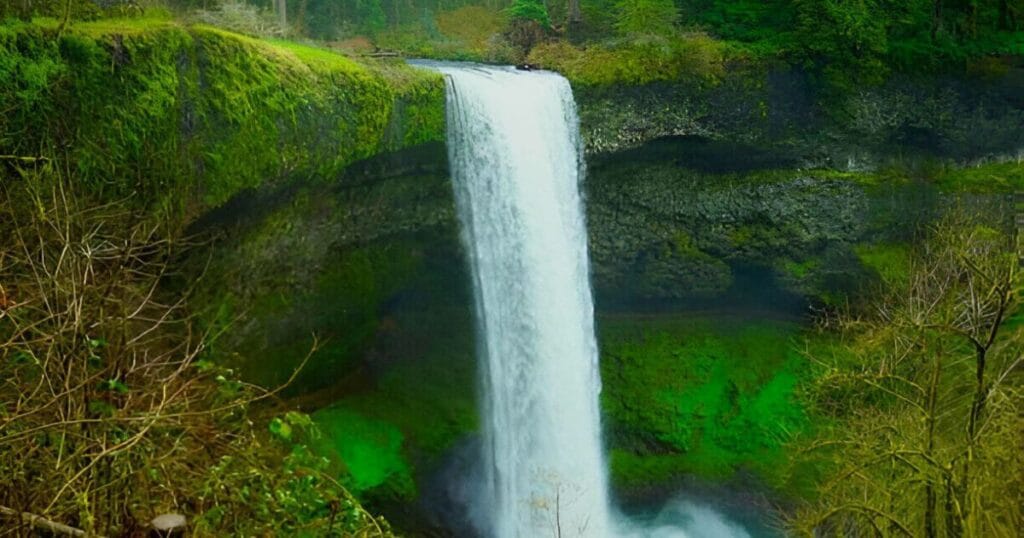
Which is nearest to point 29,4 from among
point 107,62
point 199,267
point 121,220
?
point 107,62

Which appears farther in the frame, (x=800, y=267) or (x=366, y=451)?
(x=800, y=267)

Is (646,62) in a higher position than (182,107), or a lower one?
higher

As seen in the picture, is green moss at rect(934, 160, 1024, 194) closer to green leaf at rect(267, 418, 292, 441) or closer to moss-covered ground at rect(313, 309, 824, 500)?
moss-covered ground at rect(313, 309, 824, 500)

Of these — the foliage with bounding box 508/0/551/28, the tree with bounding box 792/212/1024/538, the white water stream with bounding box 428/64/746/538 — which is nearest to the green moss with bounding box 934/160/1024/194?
the tree with bounding box 792/212/1024/538

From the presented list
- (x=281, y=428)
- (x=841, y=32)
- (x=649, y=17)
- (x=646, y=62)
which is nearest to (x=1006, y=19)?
(x=841, y=32)

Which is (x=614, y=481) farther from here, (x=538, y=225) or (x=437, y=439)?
(x=538, y=225)

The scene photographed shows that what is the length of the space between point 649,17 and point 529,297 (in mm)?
8272

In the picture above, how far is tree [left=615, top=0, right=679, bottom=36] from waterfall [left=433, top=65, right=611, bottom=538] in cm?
395

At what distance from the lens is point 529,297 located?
55.0ft

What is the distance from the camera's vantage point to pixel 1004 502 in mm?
8500

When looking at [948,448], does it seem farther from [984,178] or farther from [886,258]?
[984,178]

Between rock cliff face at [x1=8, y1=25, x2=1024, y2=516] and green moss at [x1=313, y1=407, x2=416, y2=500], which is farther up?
rock cliff face at [x1=8, y1=25, x2=1024, y2=516]

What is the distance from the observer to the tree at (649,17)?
19.9 meters

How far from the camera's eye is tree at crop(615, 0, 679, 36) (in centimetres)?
1988
